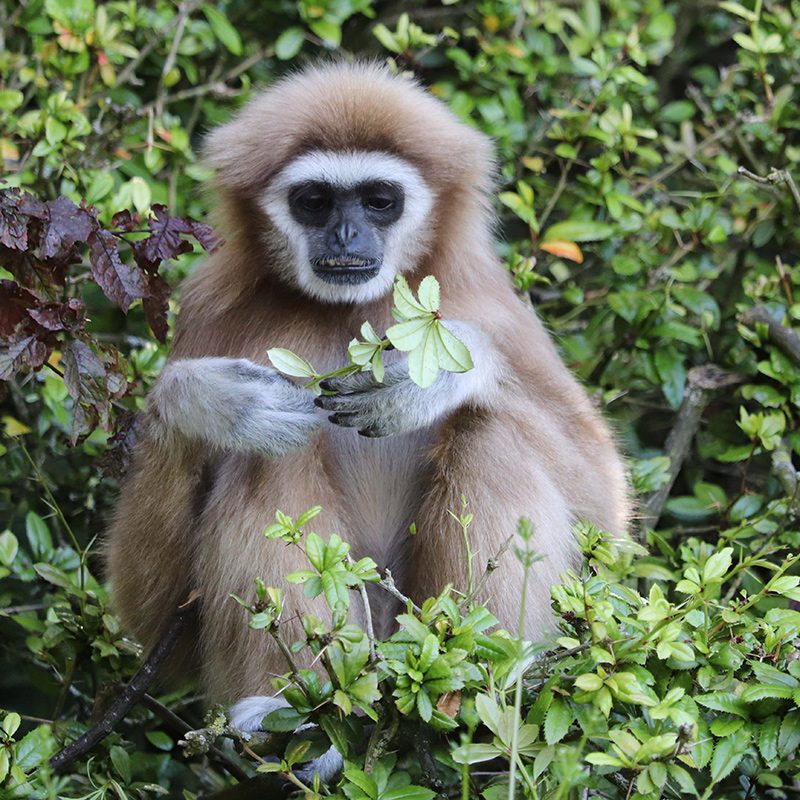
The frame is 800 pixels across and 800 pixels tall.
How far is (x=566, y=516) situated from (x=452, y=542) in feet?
1.71

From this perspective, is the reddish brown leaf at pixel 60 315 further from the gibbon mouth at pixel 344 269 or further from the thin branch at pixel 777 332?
the thin branch at pixel 777 332

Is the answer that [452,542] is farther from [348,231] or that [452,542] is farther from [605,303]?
[605,303]

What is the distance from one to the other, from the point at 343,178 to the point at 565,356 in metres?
2.21

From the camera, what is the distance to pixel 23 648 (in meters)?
5.59

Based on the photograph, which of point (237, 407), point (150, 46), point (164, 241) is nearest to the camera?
point (237, 407)

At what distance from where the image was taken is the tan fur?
4.55 metres

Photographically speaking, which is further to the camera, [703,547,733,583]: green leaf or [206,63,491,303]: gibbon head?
[206,63,491,303]: gibbon head

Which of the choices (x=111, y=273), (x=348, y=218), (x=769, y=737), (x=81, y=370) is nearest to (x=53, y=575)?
(x=81, y=370)

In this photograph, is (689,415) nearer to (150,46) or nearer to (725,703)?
(725,703)

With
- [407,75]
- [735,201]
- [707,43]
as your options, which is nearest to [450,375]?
[407,75]

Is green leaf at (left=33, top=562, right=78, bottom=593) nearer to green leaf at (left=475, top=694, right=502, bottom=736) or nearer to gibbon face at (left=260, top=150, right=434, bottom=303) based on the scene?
gibbon face at (left=260, top=150, right=434, bottom=303)

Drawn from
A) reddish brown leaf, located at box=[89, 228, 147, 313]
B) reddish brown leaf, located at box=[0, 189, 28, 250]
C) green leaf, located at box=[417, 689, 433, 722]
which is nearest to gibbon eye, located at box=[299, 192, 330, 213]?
reddish brown leaf, located at box=[89, 228, 147, 313]

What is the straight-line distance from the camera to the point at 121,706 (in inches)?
173

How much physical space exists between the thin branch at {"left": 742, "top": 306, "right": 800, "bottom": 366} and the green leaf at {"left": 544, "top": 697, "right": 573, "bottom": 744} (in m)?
2.82
